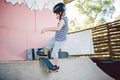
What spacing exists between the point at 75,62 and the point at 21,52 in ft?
4.87

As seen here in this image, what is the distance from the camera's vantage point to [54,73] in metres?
2.54

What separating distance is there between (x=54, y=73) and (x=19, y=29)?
172 cm

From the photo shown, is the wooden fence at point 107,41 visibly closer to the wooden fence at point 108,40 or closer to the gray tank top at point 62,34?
the wooden fence at point 108,40

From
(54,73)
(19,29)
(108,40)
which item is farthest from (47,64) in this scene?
(108,40)

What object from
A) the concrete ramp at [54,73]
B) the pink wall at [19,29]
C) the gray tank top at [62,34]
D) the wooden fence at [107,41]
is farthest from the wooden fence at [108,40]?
the gray tank top at [62,34]

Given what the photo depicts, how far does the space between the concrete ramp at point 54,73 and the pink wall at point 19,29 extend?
1.35 meters

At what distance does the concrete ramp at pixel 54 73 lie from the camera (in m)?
2.38

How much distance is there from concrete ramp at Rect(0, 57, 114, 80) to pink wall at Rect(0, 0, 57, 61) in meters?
1.35

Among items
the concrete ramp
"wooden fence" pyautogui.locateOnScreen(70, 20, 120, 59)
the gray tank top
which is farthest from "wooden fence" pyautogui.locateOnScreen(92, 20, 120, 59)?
the gray tank top

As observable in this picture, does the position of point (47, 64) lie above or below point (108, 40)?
below

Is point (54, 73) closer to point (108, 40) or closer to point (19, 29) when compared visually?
point (19, 29)

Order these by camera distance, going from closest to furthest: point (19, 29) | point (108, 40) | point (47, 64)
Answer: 1. point (47, 64)
2. point (19, 29)
3. point (108, 40)

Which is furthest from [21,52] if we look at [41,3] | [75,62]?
[75,62]

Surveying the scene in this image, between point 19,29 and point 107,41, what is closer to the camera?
point 19,29
